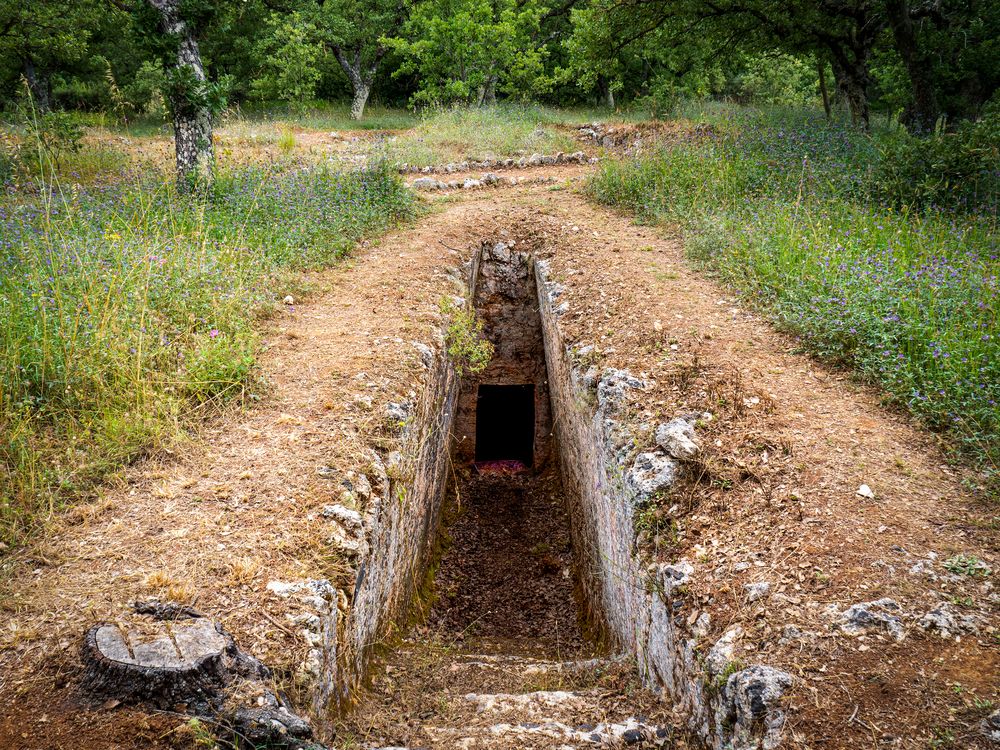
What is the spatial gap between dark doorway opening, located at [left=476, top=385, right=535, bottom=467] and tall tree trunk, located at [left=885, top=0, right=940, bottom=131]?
24.1 ft

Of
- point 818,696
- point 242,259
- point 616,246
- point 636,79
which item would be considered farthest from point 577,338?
point 636,79

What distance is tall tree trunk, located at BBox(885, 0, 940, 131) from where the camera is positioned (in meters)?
9.05

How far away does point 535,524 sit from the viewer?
25.3ft

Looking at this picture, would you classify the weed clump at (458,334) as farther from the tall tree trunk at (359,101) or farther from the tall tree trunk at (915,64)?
the tall tree trunk at (359,101)

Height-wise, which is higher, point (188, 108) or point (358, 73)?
point (358, 73)

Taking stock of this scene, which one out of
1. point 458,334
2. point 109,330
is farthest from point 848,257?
point 109,330

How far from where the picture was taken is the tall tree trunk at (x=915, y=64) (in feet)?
29.7

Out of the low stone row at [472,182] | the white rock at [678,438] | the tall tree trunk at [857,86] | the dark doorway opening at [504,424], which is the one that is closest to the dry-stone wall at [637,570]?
the white rock at [678,438]

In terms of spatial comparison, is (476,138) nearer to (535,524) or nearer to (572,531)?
(535,524)

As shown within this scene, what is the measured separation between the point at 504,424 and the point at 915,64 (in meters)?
8.37

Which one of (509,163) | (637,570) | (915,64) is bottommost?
(637,570)

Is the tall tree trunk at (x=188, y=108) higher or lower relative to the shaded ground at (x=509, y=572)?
higher

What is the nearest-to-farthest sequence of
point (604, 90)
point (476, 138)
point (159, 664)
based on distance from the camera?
point (159, 664) < point (476, 138) < point (604, 90)

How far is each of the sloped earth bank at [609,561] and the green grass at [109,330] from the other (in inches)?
10.9
